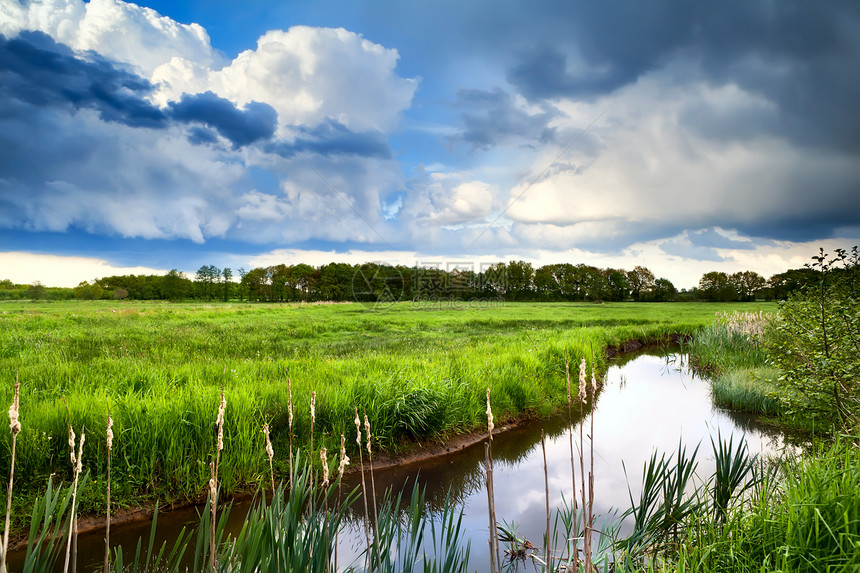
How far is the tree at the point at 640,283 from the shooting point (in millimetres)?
93188

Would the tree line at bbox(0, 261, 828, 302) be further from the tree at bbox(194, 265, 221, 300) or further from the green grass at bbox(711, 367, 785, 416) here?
the green grass at bbox(711, 367, 785, 416)

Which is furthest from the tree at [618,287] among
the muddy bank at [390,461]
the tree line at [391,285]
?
the muddy bank at [390,461]

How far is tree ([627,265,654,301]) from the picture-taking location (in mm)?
93188

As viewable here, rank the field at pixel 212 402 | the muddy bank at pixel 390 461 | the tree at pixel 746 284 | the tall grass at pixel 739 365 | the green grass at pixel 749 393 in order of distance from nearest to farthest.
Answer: the muddy bank at pixel 390 461
the field at pixel 212 402
the green grass at pixel 749 393
the tall grass at pixel 739 365
the tree at pixel 746 284

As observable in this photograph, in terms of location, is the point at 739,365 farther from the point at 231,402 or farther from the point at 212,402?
the point at 212,402

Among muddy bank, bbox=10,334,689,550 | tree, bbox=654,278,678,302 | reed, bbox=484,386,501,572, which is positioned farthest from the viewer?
tree, bbox=654,278,678,302

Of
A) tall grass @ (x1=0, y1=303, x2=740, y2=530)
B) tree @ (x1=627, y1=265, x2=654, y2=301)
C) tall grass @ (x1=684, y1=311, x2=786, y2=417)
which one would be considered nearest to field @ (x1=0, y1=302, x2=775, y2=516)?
tall grass @ (x1=0, y1=303, x2=740, y2=530)

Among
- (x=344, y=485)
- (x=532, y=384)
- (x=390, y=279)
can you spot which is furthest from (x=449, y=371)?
(x=390, y=279)

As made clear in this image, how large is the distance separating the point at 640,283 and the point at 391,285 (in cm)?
5534

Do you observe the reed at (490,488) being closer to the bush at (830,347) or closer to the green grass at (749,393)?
the bush at (830,347)

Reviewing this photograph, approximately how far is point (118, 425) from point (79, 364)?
5652mm

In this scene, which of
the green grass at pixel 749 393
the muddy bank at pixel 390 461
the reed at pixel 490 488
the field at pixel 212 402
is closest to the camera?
the reed at pixel 490 488

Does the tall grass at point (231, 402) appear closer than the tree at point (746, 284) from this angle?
Yes

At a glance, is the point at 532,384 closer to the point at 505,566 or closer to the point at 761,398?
the point at 761,398
